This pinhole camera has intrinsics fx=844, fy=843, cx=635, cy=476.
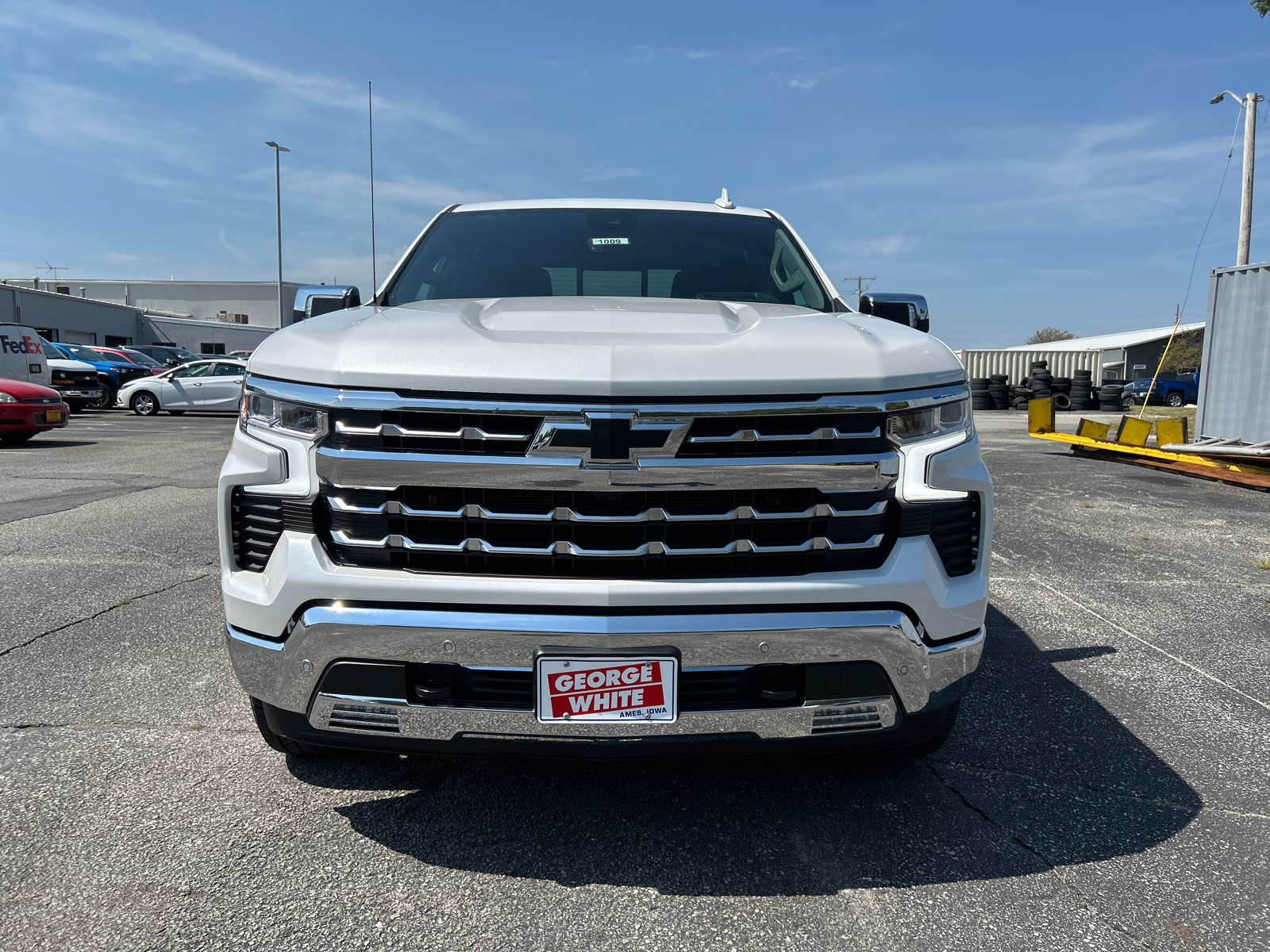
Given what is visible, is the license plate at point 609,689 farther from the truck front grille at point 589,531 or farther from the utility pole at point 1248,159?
the utility pole at point 1248,159

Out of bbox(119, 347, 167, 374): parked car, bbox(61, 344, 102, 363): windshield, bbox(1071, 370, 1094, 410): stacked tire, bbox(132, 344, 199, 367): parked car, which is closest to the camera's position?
bbox(61, 344, 102, 363): windshield

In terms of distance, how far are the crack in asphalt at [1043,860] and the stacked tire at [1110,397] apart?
1203 inches

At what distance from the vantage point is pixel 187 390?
20812 millimetres

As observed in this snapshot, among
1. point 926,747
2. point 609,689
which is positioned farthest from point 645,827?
point 926,747

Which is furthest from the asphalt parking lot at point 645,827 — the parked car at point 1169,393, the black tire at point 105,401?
the parked car at point 1169,393

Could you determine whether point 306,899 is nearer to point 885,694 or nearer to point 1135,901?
point 885,694

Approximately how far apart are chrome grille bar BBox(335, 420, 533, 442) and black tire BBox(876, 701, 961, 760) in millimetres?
1406

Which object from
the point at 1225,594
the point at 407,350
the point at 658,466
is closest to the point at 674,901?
the point at 658,466

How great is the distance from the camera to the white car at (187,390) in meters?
20.8

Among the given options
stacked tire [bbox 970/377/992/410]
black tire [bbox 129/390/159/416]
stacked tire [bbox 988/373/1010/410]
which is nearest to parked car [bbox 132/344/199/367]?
black tire [bbox 129/390/159/416]

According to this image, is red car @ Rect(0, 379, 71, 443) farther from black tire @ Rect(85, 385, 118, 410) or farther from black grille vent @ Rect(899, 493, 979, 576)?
black grille vent @ Rect(899, 493, 979, 576)

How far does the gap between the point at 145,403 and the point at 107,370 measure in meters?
2.40

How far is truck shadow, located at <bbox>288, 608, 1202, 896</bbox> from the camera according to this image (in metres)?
2.17

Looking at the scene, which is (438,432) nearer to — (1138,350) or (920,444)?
(920,444)
